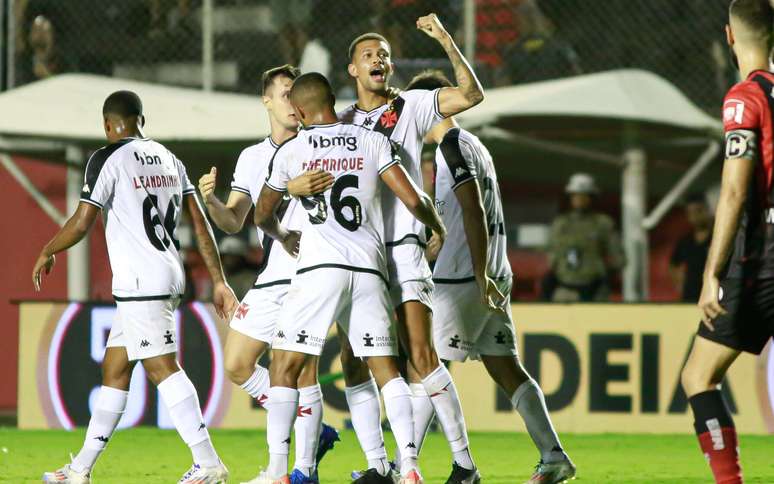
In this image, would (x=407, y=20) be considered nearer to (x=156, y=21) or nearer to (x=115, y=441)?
(x=156, y=21)

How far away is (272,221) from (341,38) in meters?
6.34

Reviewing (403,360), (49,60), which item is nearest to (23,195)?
(49,60)

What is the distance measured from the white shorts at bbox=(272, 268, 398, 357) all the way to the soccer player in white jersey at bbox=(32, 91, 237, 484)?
0.74 m

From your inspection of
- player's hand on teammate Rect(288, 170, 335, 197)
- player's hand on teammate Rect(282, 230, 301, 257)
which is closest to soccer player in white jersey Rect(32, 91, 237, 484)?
player's hand on teammate Rect(282, 230, 301, 257)

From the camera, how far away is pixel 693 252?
12.2 m

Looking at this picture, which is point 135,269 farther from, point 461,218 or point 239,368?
point 461,218

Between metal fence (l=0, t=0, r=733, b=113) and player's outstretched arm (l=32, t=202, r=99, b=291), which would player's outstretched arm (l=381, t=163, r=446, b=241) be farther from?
metal fence (l=0, t=0, r=733, b=113)

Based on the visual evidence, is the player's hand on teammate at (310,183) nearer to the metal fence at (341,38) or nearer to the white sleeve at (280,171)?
the white sleeve at (280,171)

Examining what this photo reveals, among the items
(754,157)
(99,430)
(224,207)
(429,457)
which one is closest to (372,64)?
(224,207)

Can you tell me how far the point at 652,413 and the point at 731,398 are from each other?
588 millimetres

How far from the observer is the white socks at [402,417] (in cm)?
615

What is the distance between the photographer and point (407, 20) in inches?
494

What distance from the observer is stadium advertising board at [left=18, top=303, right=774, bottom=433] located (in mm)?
10234

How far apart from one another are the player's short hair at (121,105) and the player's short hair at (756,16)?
2.99 metres
